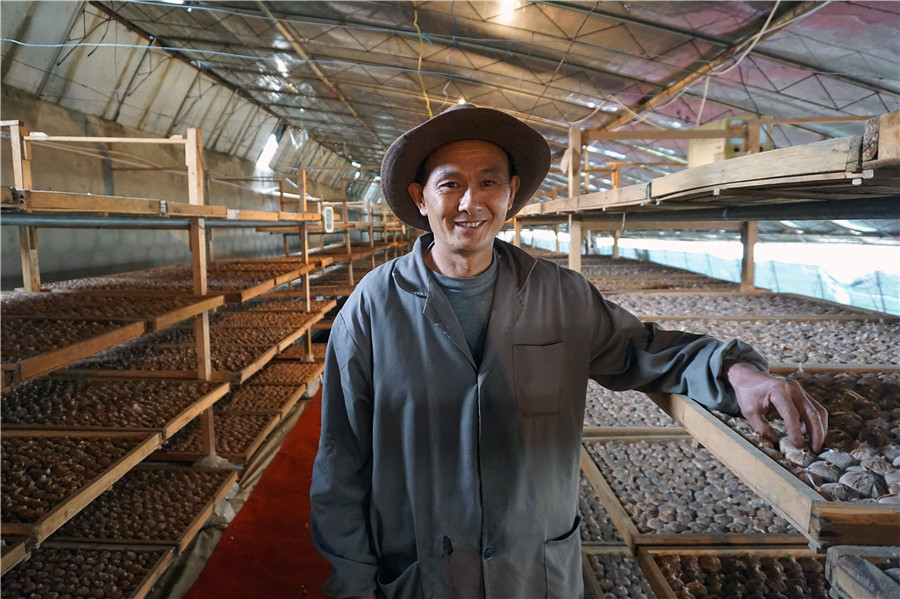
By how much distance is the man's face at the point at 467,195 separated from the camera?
1417mm

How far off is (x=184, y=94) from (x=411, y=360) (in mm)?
10607

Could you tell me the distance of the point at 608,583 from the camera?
2.33 meters

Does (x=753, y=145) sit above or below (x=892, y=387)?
above

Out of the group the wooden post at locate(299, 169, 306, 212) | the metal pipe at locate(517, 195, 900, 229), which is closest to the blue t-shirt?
the metal pipe at locate(517, 195, 900, 229)

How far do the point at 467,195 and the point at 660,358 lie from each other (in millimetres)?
726

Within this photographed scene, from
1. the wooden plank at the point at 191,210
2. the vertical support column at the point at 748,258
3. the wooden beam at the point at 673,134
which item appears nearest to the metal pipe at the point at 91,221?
the wooden plank at the point at 191,210

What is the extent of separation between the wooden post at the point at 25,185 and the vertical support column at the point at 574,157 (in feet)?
14.1

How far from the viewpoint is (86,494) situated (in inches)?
94.3

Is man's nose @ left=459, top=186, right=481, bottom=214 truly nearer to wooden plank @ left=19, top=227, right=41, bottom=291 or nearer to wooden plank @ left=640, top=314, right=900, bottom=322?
wooden plank @ left=640, top=314, right=900, bottom=322

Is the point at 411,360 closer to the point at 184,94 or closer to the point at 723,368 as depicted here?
the point at 723,368

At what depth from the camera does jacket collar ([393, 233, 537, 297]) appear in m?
1.44

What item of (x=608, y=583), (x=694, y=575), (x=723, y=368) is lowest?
(x=608, y=583)

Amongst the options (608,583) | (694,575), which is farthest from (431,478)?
(608,583)

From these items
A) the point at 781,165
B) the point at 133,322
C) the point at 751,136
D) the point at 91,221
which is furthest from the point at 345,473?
the point at 751,136
